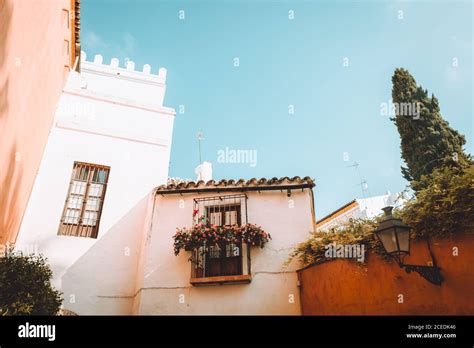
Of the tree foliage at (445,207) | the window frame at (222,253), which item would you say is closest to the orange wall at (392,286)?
the tree foliage at (445,207)

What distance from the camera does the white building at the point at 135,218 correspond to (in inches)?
293

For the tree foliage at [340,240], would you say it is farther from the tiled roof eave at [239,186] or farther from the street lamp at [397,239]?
the tiled roof eave at [239,186]

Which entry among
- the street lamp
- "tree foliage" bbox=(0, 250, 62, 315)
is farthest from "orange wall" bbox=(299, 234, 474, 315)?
"tree foliage" bbox=(0, 250, 62, 315)

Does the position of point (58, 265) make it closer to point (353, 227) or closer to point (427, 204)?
point (353, 227)

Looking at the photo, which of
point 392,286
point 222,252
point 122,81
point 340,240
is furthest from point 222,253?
point 122,81

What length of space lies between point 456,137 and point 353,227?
20.8 ft

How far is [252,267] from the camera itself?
770 centimetres

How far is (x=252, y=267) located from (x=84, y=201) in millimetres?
4501

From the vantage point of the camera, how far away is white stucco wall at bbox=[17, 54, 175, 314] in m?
7.59

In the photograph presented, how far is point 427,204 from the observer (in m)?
4.73

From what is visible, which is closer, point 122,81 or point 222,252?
point 222,252

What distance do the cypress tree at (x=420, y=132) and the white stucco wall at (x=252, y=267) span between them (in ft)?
13.5

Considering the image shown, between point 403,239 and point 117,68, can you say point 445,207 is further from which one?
point 117,68

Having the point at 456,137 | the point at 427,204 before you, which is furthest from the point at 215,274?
the point at 456,137
